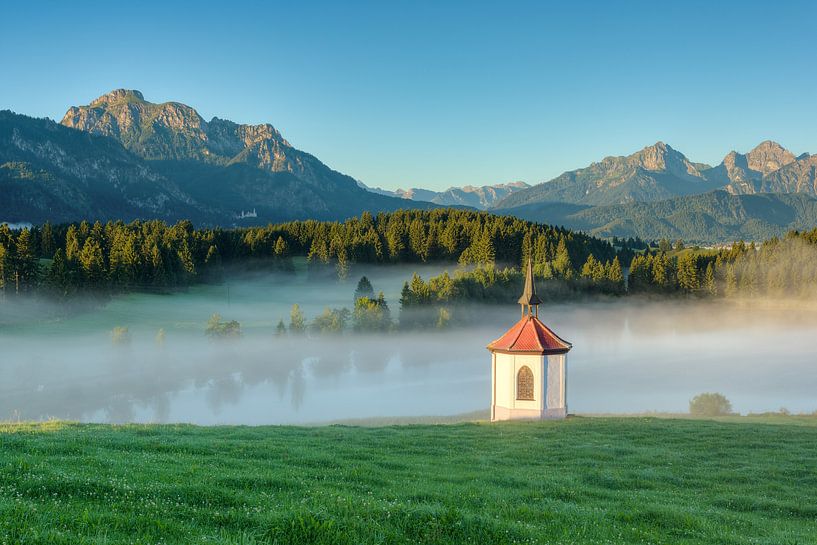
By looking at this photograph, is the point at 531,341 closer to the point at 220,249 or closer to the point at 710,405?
the point at 710,405

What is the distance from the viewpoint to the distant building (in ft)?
155

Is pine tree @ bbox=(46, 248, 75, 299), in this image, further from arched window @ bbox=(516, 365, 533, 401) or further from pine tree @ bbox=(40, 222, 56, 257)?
arched window @ bbox=(516, 365, 533, 401)

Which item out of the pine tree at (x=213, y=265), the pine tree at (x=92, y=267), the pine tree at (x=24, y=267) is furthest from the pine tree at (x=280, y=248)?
the pine tree at (x=24, y=267)

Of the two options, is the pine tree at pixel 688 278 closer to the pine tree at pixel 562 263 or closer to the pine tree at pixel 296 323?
the pine tree at pixel 562 263

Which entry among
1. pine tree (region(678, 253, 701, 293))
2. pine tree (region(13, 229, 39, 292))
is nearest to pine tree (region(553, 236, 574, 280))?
pine tree (region(678, 253, 701, 293))

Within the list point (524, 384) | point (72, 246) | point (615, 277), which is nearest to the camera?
point (524, 384)

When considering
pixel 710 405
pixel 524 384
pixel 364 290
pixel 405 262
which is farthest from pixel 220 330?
pixel 405 262

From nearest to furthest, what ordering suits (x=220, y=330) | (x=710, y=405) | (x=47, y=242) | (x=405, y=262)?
(x=710, y=405), (x=220, y=330), (x=47, y=242), (x=405, y=262)

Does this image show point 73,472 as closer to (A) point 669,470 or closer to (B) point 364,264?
(A) point 669,470

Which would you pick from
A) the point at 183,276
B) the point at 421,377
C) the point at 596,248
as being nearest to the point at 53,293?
the point at 183,276

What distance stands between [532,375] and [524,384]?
0.92 metres

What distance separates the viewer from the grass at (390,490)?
1118 centimetres

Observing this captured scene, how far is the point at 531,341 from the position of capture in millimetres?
47688

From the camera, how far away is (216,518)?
38.6ft
